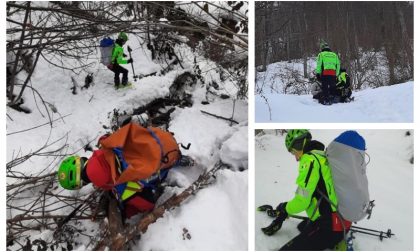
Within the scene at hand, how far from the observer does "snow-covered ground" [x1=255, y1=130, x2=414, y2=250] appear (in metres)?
2.84

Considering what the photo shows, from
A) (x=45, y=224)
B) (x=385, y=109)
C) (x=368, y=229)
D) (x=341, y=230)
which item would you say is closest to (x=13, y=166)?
(x=45, y=224)

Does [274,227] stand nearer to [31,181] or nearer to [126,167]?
[126,167]

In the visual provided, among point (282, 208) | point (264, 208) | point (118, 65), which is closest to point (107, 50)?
point (118, 65)

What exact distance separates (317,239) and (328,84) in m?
2.95

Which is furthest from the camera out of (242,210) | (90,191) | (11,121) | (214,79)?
(214,79)

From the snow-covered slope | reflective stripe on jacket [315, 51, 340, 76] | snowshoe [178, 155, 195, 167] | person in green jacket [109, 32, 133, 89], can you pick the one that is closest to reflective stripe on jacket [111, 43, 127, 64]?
person in green jacket [109, 32, 133, 89]

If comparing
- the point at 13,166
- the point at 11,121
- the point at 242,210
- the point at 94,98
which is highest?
the point at 94,98

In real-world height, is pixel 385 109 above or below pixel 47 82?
below

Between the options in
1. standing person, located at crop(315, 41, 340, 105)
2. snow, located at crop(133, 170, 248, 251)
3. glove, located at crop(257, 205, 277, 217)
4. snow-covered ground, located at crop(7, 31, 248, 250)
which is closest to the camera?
snow, located at crop(133, 170, 248, 251)

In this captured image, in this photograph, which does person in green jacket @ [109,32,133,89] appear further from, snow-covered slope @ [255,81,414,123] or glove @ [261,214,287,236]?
glove @ [261,214,287,236]

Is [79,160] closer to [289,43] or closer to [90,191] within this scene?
[90,191]

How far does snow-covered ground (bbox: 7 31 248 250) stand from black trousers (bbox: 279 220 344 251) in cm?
42

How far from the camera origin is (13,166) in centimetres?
390

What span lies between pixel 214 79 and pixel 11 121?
3535 mm
